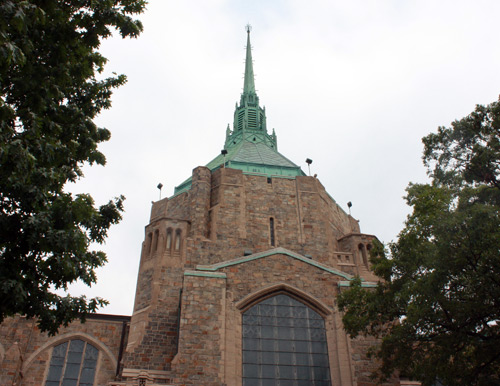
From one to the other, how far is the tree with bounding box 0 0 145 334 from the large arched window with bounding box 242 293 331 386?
7.02 metres

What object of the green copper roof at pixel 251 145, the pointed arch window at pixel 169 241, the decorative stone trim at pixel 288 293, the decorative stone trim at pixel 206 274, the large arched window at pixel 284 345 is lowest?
the large arched window at pixel 284 345

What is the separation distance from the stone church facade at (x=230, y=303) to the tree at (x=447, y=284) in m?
2.48

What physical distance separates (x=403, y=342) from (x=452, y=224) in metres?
3.26

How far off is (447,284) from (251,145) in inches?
871

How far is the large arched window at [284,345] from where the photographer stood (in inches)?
565

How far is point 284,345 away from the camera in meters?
15.0

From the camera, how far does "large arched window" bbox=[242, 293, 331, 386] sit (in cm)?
1436

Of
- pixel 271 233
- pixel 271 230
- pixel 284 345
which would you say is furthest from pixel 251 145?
pixel 284 345

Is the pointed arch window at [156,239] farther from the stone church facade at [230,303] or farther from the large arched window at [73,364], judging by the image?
the large arched window at [73,364]

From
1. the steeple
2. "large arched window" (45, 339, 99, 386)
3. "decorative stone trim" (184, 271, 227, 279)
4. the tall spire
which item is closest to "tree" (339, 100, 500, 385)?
"decorative stone trim" (184, 271, 227, 279)

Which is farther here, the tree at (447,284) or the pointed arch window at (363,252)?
the pointed arch window at (363,252)

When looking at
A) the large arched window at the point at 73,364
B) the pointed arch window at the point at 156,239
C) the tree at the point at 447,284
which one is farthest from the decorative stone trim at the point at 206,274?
the large arched window at the point at 73,364

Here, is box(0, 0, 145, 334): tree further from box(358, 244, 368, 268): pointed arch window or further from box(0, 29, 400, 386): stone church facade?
box(358, 244, 368, 268): pointed arch window

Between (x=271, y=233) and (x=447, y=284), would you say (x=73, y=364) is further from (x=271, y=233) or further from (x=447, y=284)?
(x=447, y=284)
